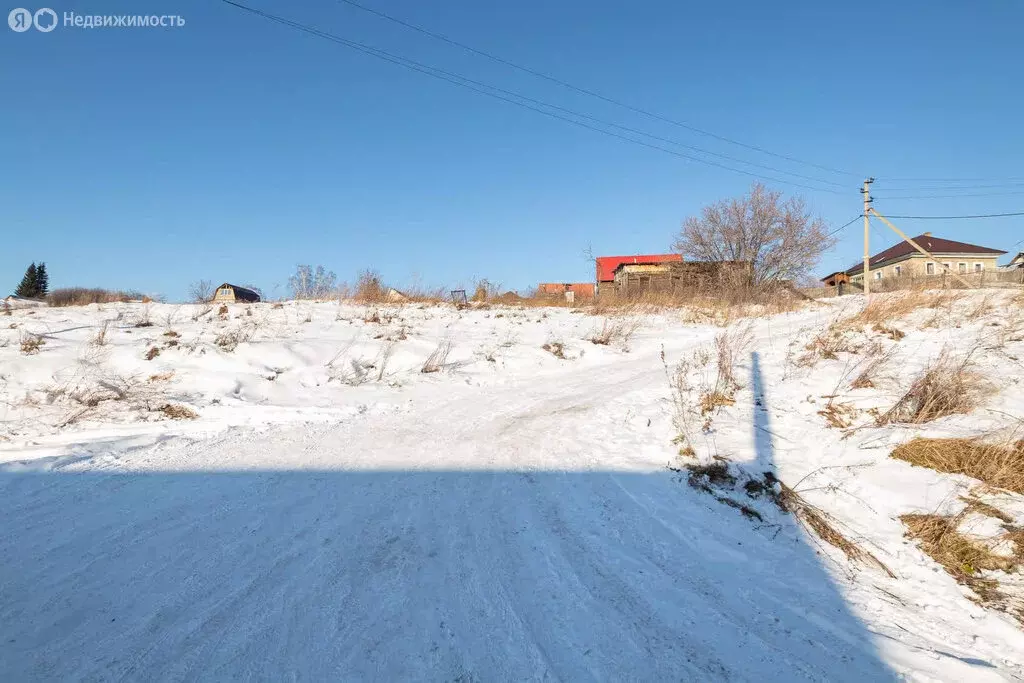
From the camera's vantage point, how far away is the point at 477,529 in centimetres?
251

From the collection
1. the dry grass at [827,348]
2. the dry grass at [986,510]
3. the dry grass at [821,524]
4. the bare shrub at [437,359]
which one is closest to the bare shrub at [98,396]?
the bare shrub at [437,359]

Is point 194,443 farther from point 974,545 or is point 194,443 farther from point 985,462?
point 985,462

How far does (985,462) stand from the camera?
292 centimetres

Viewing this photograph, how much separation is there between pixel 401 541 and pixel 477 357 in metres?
5.28

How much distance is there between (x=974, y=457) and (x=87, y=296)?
20.1 m

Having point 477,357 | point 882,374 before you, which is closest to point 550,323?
point 477,357

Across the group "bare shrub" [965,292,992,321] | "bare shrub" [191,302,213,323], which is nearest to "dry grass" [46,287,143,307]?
"bare shrub" [191,302,213,323]

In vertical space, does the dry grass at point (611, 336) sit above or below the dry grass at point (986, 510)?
above

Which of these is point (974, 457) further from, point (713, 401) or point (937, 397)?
point (713, 401)

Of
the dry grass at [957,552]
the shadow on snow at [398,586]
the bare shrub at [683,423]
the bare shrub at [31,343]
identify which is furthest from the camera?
the bare shrub at [31,343]

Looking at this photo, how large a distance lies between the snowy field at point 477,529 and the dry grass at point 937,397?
0.33 feet

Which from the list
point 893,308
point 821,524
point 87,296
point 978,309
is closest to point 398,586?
point 821,524

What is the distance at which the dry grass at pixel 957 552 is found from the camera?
2.18 metres

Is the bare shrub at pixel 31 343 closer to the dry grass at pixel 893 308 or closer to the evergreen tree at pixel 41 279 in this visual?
the dry grass at pixel 893 308
